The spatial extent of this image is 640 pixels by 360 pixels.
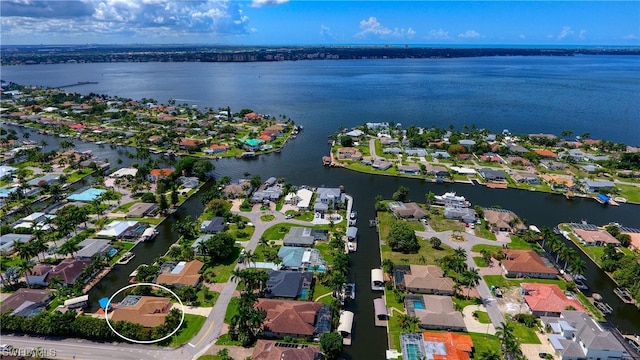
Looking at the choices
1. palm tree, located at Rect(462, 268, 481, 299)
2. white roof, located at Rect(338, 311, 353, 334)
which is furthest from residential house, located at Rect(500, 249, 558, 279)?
white roof, located at Rect(338, 311, 353, 334)

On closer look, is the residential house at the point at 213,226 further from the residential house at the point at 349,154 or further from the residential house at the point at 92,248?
the residential house at the point at 349,154

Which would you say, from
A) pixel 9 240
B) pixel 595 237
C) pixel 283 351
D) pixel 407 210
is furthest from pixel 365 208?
pixel 9 240

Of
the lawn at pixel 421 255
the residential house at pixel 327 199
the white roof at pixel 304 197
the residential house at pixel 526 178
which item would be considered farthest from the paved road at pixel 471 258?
the residential house at pixel 526 178

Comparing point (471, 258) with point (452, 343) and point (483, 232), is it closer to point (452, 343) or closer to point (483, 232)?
point (483, 232)

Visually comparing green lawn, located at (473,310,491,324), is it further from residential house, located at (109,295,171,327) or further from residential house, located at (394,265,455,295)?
residential house, located at (109,295,171,327)

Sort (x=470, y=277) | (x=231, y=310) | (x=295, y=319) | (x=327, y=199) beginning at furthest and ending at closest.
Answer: (x=327, y=199)
(x=470, y=277)
(x=231, y=310)
(x=295, y=319)

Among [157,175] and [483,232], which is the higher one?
[157,175]

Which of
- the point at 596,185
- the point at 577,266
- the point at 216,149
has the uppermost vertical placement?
the point at 216,149
